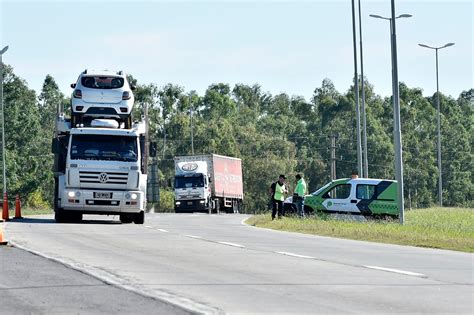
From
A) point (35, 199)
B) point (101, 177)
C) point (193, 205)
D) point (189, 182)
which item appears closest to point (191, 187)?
point (189, 182)

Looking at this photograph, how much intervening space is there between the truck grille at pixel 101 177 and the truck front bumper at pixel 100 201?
11.2 inches

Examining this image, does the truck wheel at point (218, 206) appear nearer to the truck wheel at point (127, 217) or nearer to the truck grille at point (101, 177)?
the truck wheel at point (127, 217)

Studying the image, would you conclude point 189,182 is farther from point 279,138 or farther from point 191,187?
point 279,138

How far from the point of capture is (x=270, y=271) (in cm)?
1725

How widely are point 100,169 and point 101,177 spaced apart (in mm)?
245

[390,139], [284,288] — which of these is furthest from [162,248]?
[390,139]

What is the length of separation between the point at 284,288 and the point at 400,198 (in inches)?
814

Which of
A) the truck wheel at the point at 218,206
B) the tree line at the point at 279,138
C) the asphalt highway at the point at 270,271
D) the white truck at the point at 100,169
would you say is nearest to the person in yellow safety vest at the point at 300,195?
the white truck at the point at 100,169

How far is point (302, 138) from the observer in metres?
148

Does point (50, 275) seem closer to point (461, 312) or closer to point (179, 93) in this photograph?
point (461, 312)

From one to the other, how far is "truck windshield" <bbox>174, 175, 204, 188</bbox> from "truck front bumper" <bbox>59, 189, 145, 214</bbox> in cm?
3522

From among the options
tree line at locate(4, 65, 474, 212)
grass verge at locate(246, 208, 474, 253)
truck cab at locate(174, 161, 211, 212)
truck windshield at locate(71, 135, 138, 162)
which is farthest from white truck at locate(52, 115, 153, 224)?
tree line at locate(4, 65, 474, 212)

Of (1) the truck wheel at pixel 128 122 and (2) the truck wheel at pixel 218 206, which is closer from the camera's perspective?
(1) the truck wheel at pixel 128 122

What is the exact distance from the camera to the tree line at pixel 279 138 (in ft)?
379
